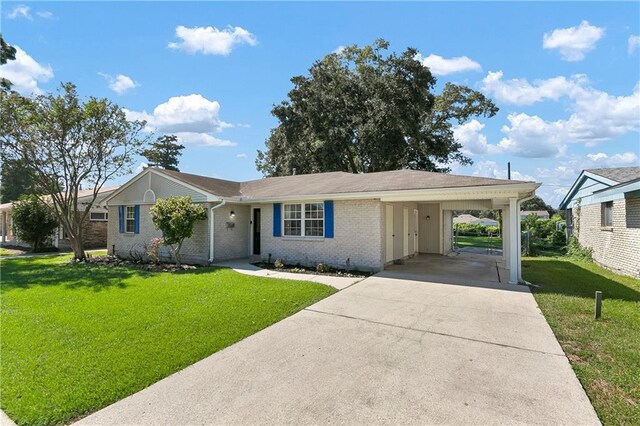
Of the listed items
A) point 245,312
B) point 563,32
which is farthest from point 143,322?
point 563,32

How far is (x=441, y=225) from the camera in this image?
16047 mm

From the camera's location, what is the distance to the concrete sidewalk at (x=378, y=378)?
9.93 ft

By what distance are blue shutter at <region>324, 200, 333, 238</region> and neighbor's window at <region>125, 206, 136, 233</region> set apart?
32.1 feet

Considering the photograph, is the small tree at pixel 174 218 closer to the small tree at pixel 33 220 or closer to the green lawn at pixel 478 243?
the small tree at pixel 33 220

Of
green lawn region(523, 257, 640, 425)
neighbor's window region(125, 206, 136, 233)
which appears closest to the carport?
green lawn region(523, 257, 640, 425)

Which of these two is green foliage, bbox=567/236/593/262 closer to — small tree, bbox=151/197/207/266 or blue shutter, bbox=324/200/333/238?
blue shutter, bbox=324/200/333/238

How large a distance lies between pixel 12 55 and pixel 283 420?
2146 centimetres

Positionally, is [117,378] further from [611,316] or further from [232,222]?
[232,222]

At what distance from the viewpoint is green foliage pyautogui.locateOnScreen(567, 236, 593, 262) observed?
14.6 meters

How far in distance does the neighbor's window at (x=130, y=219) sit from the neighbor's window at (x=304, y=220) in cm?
805

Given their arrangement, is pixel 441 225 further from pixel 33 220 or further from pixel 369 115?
pixel 33 220

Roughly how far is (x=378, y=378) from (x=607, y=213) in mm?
14458

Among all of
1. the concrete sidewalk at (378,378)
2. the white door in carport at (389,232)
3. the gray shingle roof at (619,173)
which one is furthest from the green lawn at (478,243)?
the concrete sidewalk at (378,378)

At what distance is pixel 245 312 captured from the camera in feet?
20.0
